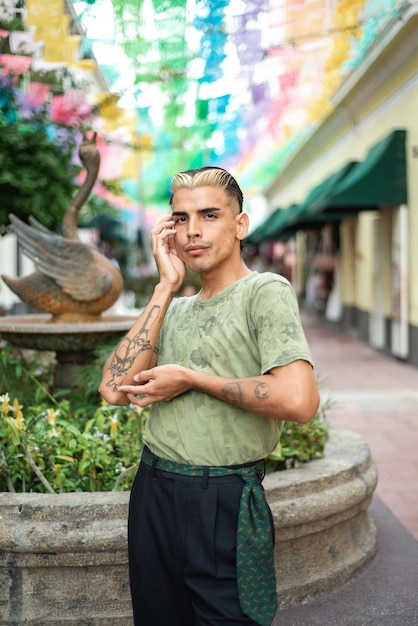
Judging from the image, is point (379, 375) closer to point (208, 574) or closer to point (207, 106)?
point (207, 106)

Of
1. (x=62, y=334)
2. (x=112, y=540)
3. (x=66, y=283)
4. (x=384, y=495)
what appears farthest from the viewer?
(x=384, y=495)

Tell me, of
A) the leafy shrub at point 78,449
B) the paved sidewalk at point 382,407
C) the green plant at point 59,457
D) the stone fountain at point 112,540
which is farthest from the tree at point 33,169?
the green plant at point 59,457

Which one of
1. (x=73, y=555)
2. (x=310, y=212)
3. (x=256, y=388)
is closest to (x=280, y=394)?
(x=256, y=388)

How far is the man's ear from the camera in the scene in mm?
2285

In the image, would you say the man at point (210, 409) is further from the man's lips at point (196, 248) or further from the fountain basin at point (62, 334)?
the fountain basin at point (62, 334)

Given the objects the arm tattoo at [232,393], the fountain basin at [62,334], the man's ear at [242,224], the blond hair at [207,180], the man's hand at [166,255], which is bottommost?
the arm tattoo at [232,393]

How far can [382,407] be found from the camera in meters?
9.03

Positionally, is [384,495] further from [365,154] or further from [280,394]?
[365,154]

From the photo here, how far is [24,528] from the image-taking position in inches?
130

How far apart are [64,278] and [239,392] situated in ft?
11.2

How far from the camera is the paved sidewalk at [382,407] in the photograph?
5.59 m

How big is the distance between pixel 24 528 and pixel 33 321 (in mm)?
2743

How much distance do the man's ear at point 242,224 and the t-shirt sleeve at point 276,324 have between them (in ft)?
0.64

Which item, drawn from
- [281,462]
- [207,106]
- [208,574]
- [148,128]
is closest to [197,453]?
[208,574]
